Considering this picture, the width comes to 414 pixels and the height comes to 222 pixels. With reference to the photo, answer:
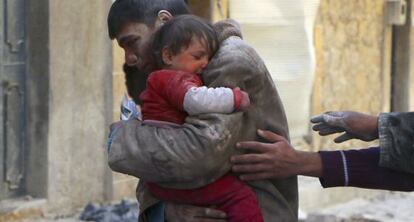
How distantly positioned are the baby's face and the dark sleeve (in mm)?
575

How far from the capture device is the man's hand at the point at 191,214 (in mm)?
3221

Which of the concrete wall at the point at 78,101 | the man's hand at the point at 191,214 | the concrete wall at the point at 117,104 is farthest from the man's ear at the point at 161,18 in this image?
the concrete wall at the point at 117,104

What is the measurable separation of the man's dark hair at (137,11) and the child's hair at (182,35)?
0.10 meters

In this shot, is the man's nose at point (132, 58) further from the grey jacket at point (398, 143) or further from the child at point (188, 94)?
the grey jacket at point (398, 143)

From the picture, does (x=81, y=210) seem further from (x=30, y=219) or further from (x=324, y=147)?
(x=324, y=147)

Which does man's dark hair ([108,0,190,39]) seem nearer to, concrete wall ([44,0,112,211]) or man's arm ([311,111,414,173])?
man's arm ([311,111,414,173])

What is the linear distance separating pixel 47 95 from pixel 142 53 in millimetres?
3895

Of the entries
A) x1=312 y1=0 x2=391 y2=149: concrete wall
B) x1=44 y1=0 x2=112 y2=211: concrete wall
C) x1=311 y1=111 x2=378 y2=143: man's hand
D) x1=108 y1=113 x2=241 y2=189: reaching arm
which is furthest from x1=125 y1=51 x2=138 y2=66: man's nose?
x1=312 y1=0 x2=391 y2=149: concrete wall

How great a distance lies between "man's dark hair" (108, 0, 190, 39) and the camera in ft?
10.9

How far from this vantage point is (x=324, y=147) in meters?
10.5

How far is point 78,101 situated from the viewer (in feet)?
24.1

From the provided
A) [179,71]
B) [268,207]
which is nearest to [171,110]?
[179,71]

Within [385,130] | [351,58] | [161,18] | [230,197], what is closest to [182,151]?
[230,197]

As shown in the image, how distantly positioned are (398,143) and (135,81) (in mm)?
905
